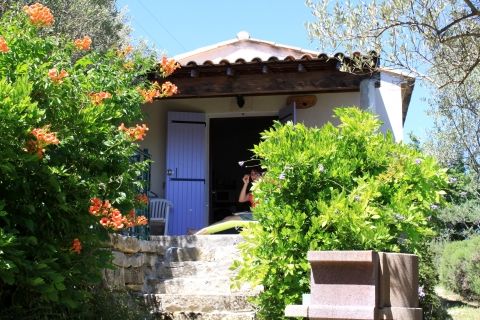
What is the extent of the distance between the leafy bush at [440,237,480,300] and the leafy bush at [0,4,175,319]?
7646 mm

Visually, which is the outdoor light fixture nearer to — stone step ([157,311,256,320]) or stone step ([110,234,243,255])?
stone step ([110,234,243,255])

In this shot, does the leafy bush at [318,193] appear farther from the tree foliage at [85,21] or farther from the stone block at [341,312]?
the tree foliage at [85,21]

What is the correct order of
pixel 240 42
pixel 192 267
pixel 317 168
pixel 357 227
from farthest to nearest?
pixel 240 42, pixel 192 267, pixel 317 168, pixel 357 227

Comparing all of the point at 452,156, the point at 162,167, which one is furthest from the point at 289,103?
the point at 452,156

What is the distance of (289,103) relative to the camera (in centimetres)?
977

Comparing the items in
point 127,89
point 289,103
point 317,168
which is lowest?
point 317,168

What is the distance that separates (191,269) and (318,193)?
2899 mm

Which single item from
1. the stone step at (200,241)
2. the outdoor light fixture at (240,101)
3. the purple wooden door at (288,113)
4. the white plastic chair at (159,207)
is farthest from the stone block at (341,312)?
the outdoor light fixture at (240,101)

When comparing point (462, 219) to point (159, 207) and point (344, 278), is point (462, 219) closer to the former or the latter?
point (159, 207)

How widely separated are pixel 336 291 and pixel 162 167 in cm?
720

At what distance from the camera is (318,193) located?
431 centimetres

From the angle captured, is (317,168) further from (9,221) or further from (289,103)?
(289,103)

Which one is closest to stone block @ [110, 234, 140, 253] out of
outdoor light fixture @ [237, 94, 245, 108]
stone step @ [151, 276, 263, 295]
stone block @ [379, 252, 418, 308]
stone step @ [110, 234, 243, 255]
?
stone step @ [110, 234, 243, 255]

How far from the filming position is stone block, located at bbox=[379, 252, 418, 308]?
10.6ft
